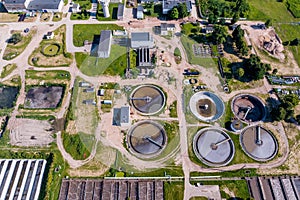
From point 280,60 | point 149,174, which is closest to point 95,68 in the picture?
point 149,174

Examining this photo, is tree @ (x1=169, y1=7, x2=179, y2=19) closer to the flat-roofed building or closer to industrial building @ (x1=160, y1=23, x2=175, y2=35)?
industrial building @ (x1=160, y1=23, x2=175, y2=35)

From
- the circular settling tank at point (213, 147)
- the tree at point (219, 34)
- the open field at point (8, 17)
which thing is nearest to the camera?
the circular settling tank at point (213, 147)

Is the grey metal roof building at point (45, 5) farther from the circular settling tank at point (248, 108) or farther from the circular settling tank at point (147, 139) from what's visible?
the circular settling tank at point (248, 108)

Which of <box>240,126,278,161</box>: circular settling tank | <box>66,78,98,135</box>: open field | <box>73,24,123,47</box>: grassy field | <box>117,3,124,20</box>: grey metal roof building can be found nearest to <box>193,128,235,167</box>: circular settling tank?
<box>240,126,278,161</box>: circular settling tank

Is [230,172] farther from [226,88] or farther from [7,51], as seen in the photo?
[7,51]

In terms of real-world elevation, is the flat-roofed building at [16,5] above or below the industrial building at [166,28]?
below

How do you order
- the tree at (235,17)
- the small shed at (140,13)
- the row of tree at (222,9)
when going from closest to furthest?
the tree at (235,17), the row of tree at (222,9), the small shed at (140,13)

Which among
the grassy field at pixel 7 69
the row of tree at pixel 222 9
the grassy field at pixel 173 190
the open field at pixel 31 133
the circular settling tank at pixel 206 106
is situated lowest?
the open field at pixel 31 133

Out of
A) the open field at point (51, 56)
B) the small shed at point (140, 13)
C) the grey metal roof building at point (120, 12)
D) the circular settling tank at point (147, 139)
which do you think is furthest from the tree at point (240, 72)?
the open field at point (51, 56)
